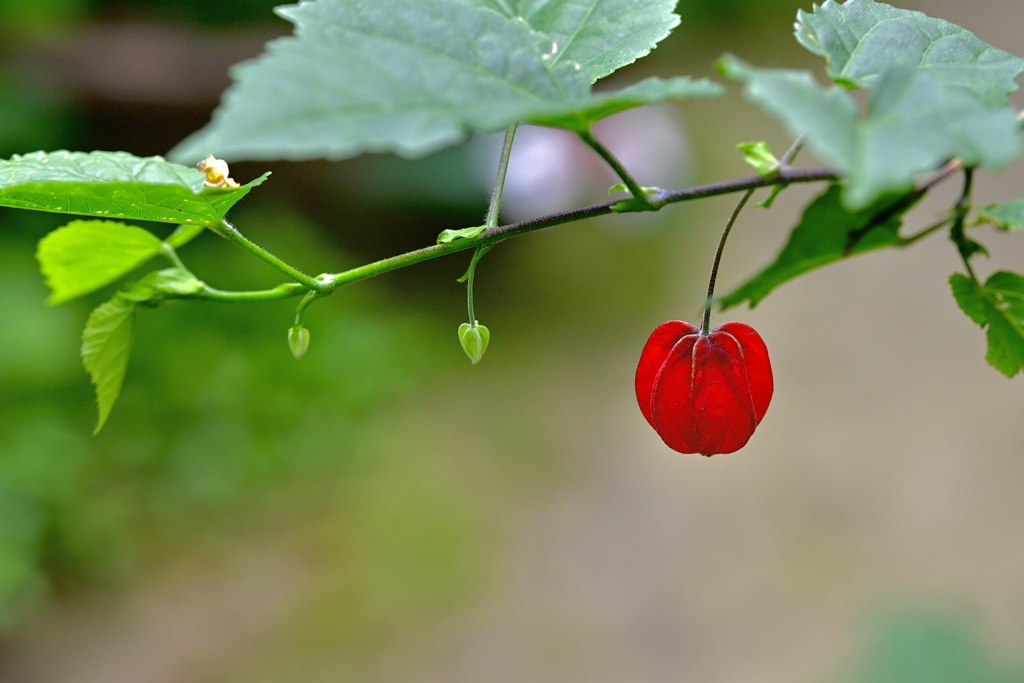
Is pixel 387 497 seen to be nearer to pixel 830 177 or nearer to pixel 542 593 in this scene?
pixel 542 593

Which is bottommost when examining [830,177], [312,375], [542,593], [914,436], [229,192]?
[542,593]

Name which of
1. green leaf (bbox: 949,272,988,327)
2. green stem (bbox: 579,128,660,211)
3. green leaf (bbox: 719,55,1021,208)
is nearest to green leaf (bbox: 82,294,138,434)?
green stem (bbox: 579,128,660,211)

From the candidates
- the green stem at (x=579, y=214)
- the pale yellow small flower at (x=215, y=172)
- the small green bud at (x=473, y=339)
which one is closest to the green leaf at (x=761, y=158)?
the green stem at (x=579, y=214)

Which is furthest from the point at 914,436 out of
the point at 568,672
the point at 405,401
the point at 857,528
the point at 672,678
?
the point at 405,401

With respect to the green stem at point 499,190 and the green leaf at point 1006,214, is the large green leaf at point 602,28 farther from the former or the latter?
the green leaf at point 1006,214

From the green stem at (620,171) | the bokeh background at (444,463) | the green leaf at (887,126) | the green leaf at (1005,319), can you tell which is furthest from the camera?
the bokeh background at (444,463)

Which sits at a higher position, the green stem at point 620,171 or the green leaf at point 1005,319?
the green stem at point 620,171

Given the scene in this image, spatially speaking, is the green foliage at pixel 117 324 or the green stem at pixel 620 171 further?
the green foliage at pixel 117 324
